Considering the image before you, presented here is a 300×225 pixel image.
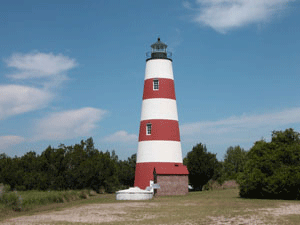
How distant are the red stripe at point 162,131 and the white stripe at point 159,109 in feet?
1.67

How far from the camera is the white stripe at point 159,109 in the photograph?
121ft

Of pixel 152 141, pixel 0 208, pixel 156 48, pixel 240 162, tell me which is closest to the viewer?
pixel 0 208

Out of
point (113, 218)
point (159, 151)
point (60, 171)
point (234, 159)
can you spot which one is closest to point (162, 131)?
point (159, 151)

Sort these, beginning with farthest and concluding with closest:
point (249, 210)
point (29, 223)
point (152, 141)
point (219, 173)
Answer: point (219, 173)
point (152, 141)
point (249, 210)
point (29, 223)

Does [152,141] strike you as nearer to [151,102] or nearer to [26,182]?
[151,102]

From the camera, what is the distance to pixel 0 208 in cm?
2228

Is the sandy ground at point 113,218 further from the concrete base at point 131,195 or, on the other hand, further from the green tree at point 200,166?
the green tree at point 200,166

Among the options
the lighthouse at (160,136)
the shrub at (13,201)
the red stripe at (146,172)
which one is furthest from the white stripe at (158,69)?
the shrub at (13,201)

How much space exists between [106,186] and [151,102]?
502 inches

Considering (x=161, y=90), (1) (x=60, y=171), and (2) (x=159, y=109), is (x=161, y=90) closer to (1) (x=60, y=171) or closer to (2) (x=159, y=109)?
(2) (x=159, y=109)

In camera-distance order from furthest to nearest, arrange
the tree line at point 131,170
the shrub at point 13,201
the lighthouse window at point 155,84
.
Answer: the lighthouse window at point 155,84 < the tree line at point 131,170 < the shrub at point 13,201

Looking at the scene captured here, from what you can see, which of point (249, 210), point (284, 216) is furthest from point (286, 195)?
point (284, 216)

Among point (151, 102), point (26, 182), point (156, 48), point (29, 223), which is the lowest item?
point (29, 223)

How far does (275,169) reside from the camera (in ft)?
94.4
